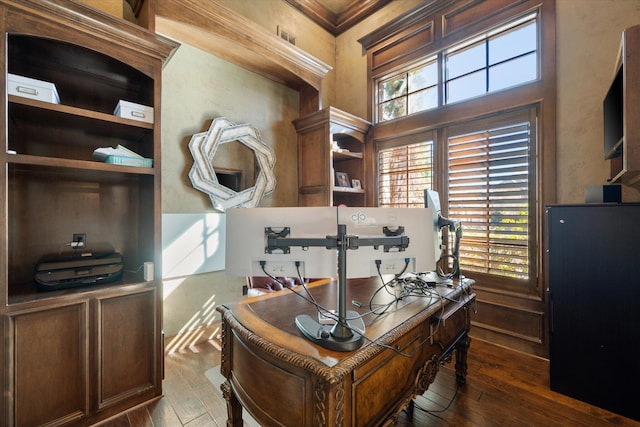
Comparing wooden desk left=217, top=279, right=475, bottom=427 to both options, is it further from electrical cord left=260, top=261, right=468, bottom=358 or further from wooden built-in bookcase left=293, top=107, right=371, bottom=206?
wooden built-in bookcase left=293, top=107, right=371, bottom=206

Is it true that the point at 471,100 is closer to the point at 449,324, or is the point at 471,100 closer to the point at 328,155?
the point at 328,155

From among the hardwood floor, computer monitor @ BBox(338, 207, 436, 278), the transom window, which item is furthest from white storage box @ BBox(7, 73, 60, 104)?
the transom window

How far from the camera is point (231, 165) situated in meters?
3.08

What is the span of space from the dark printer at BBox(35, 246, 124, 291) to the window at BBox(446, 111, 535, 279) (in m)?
3.12

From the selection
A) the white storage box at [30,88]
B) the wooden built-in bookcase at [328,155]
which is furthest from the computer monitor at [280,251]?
the wooden built-in bookcase at [328,155]

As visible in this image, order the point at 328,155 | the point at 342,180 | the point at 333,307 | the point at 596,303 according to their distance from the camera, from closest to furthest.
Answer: the point at 333,307
the point at 596,303
the point at 328,155
the point at 342,180

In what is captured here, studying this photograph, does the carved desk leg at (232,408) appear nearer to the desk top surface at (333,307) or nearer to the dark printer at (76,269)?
the desk top surface at (333,307)

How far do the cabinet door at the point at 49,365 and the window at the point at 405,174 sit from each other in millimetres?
3140

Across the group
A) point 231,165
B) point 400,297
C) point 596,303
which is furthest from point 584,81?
point 231,165

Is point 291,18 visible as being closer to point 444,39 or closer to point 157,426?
point 444,39

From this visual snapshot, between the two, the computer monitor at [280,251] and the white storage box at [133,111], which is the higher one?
the white storage box at [133,111]

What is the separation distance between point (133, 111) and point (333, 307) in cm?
191

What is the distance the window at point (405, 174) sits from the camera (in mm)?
3252

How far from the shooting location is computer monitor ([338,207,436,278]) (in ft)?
3.78
